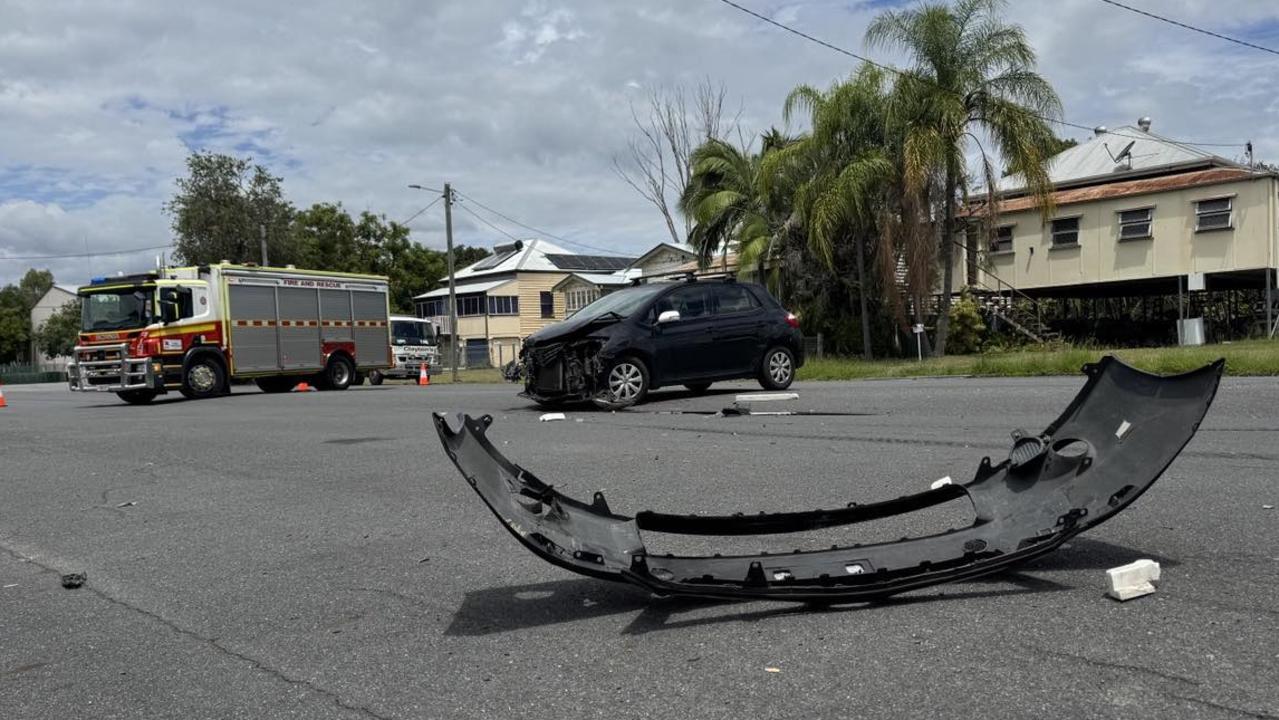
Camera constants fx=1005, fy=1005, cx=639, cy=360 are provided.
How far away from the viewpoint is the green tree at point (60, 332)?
7700 centimetres

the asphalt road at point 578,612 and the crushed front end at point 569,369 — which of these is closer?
the asphalt road at point 578,612

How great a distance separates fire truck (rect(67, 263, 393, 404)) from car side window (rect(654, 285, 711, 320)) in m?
12.0

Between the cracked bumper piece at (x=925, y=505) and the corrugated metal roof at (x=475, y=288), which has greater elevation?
the corrugated metal roof at (x=475, y=288)

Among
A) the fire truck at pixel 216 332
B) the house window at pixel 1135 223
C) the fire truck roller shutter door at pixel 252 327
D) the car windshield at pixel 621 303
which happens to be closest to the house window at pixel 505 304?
the fire truck at pixel 216 332

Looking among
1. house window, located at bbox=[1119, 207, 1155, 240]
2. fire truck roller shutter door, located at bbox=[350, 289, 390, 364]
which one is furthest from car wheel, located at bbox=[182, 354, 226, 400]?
house window, located at bbox=[1119, 207, 1155, 240]

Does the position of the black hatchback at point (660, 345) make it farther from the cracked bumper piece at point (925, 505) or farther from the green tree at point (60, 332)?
the green tree at point (60, 332)

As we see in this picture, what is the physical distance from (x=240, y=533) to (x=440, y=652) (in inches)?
112

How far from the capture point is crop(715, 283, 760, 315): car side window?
45.9 ft

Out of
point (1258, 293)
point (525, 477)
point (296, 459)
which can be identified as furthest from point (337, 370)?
point (1258, 293)

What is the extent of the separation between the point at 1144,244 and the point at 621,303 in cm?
2210

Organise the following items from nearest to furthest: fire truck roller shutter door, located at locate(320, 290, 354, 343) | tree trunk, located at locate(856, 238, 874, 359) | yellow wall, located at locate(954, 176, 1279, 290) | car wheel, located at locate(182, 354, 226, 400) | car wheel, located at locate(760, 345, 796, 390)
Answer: car wheel, located at locate(760, 345, 796, 390)
car wheel, located at locate(182, 354, 226, 400)
fire truck roller shutter door, located at locate(320, 290, 354, 343)
yellow wall, located at locate(954, 176, 1279, 290)
tree trunk, located at locate(856, 238, 874, 359)

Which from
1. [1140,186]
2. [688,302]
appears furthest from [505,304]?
[688,302]

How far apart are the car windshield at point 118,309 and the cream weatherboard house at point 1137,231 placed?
2114 cm

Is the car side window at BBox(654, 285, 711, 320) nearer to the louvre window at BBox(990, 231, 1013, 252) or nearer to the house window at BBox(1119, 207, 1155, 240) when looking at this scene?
the house window at BBox(1119, 207, 1155, 240)
